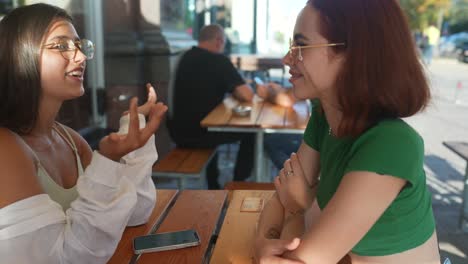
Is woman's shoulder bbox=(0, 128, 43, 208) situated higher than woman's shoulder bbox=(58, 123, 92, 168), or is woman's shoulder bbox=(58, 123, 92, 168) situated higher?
woman's shoulder bbox=(0, 128, 43, 208)

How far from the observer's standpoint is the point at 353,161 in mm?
1127

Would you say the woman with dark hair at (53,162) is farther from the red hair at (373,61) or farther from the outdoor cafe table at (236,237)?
the red hair at (373,61)

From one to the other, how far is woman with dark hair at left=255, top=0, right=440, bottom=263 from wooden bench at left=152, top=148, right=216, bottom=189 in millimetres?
2123

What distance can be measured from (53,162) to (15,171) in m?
0.33

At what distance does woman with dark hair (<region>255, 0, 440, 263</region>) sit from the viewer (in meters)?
1.10

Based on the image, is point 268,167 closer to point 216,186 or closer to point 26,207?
point 216,186

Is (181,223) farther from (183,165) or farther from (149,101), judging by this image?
(183,165)

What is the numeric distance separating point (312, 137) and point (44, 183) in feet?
2.98

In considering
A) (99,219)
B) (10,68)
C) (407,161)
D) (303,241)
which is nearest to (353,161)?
(407,161)

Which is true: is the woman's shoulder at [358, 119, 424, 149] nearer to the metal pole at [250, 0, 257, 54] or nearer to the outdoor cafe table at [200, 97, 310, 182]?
the outdoor cafe table at [200, 97, 310, 182]

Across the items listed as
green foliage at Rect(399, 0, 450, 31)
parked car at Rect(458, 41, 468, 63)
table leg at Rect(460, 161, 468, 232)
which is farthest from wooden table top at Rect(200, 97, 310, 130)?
green foliage at Rect(399, 0, 450, 31)

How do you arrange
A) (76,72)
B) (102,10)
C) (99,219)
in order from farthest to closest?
(102,10)
(76,72)
(99,219)

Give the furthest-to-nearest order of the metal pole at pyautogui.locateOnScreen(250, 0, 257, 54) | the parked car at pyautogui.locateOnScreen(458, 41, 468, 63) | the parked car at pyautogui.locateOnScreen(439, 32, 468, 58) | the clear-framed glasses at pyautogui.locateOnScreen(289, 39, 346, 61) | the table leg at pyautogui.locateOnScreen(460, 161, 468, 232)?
1. the parked car at pyautogui.locateOnScreen(439, 32, 468, 58)
2. the parked car at pyautogui.locateOnScreen(458, 41, 468, 63)
3. the metal pole at pyautogui.locateOnScreen(250, 0, 257, 54)
4. the table leg at pyautogui.locateOnScreen(460, 161, 468, 232)
5. the clear-framed glasses at pyautogui.locateOnScreen(289, 39, 346, 61)

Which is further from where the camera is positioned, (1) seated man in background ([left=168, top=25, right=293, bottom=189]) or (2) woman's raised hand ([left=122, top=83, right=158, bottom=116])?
(1) seated man in background ([left=168, top=25, right=293, bottom=189])
